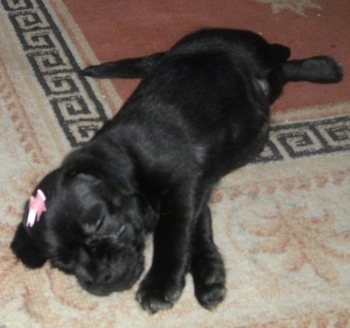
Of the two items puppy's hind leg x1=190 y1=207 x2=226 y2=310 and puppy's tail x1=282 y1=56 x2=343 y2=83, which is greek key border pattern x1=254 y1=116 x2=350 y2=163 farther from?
puppy's hind leg x1=190 y1=207 x2=226 y2=310

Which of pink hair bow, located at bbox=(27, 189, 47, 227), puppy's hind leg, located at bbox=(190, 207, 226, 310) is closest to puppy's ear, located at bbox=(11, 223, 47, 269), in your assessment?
pink hair bow, located at bbox=(27, 189, 47, 227)

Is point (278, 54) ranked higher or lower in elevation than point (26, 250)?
higher

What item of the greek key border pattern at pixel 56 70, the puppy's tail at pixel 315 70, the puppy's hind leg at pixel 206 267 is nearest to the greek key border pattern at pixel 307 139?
the puppy's tail at pixel 315 70

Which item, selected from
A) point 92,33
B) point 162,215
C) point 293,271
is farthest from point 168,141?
point 92,33

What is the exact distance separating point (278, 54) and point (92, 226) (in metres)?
0.89

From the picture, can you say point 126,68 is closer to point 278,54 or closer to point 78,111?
point 78,111

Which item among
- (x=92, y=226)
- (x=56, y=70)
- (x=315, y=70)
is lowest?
(x=56, y=70)

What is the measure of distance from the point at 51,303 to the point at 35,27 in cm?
111

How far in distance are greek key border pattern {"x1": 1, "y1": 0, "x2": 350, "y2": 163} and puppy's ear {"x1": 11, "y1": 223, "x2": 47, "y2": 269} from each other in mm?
403

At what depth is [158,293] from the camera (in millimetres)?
1511

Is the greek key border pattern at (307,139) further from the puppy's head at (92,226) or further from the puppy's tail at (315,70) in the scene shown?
the puppy's head at (92,226)

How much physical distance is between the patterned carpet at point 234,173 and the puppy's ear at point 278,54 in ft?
0.39

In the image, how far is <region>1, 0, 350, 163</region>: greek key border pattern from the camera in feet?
6.41

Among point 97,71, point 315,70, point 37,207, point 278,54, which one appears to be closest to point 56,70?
point 97,71
